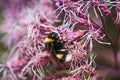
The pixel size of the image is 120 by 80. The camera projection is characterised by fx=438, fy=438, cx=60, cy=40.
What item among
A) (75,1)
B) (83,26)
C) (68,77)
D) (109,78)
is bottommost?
(109,78)

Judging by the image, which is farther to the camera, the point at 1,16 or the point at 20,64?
the point at 1,16

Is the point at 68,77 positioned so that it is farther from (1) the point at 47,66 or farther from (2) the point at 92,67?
(1) the point at 47,66

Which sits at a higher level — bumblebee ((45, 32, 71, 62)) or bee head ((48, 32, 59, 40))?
bee head ((48, 32, 59, 40))

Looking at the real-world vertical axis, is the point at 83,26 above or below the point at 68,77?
above

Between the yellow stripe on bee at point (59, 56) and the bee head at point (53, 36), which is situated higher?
the bee head at point (53, 36)

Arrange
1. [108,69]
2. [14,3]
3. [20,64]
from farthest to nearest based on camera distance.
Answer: [14,3] → [108,69] → [20,64]

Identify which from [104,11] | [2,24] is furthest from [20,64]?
[2,24]

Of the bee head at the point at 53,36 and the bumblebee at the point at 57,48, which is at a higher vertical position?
the bee head at the point at 53,36

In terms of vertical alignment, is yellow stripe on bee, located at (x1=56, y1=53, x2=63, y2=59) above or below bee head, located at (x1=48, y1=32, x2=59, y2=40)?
below
